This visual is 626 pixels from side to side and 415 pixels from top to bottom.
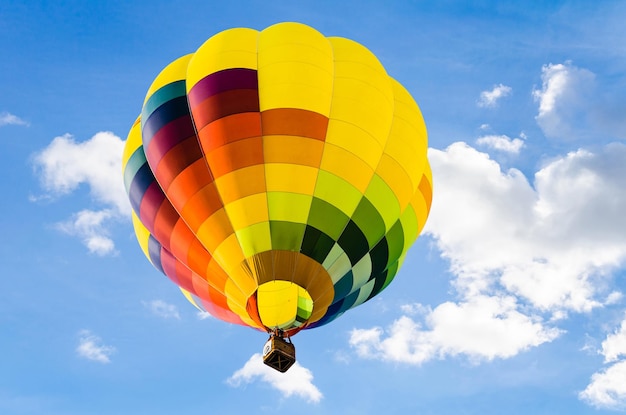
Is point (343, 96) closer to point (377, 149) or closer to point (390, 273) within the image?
point (377, 149)

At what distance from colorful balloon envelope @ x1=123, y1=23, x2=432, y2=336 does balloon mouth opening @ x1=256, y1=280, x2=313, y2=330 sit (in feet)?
0.07

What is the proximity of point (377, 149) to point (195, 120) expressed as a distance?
3503mm

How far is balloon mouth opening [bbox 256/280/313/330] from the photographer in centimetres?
1482

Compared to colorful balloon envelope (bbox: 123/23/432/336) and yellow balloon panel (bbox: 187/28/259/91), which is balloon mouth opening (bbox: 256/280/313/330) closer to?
colorful balloon envelope (bbox: 123/23/432/336)

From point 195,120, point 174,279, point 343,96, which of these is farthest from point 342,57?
point 174,279

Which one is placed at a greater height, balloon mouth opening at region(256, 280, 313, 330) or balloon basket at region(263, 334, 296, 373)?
balloon mouth opening at region(256, 280, 313, 330)

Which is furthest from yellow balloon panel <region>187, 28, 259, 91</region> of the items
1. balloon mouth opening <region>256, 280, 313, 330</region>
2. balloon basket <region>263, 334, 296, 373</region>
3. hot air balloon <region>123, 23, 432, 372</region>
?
balloon basket <region>263, 334, 296, 373</region>

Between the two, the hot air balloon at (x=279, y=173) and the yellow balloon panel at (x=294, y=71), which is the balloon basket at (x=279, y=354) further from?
the yellow balloon panel at (x=294, y=71)

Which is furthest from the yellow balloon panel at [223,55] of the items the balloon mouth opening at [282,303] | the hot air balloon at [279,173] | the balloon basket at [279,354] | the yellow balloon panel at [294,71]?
the balloon basket at [279,354]

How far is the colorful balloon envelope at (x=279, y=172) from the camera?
1451 centimetres

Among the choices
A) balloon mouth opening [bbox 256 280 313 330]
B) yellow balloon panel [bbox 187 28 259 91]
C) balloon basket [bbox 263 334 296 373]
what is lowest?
balloon basket [bbox 263 334 296 373]

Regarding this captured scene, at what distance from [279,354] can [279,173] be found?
3254mm

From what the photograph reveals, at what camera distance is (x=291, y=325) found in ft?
50.2

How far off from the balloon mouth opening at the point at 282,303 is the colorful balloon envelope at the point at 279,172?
22 millimetres
